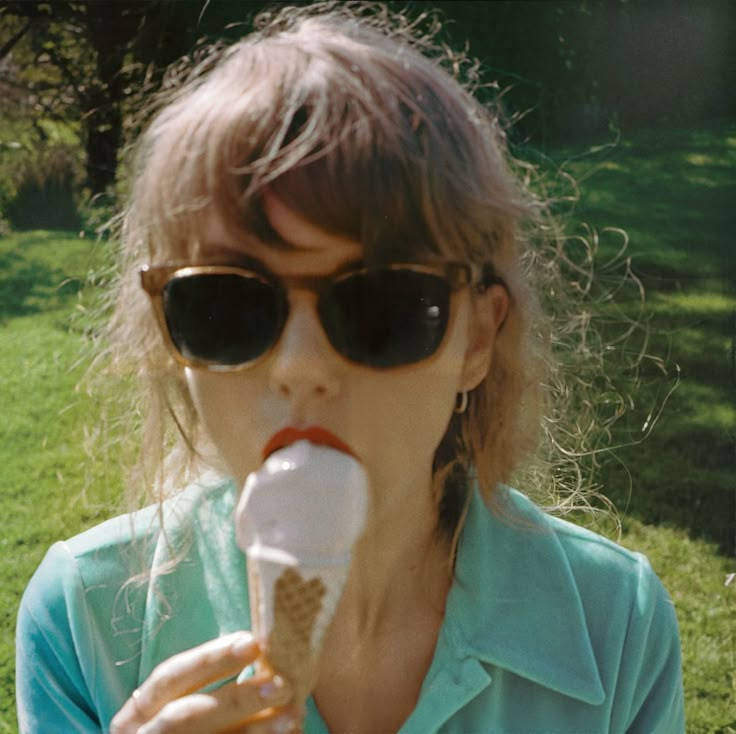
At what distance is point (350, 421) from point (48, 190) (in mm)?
2503

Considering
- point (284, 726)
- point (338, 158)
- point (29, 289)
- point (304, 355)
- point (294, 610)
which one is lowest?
point (29, 289)

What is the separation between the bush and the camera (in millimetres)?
2764

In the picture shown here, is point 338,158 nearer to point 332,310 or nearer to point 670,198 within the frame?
point 332,310

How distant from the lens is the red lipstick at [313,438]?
72 centimetres

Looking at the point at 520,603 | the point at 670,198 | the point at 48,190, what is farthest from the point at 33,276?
the point at 520,603

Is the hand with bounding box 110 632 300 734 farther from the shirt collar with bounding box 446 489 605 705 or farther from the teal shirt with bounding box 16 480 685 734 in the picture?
the shirt collar with bounding box 446 489 605 705

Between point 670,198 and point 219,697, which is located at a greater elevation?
point 219,697

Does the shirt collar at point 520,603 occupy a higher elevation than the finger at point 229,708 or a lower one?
lower

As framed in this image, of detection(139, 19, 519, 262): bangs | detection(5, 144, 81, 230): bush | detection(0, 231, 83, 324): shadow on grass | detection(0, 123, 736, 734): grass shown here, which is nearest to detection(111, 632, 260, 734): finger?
detection(139, 19, 519, 262): bangs

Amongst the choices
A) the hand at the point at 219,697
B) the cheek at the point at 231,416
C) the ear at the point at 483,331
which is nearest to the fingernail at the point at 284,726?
the hand at the point at 219,697

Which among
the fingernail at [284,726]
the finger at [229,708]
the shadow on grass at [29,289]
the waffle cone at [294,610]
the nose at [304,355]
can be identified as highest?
the nose at [304,355]

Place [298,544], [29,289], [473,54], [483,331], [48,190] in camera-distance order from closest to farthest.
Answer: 1. [298,544]
2. [483,331]
3. [473,54]
4. [48,190]
5. [29,289]

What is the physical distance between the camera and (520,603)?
39.6 inches

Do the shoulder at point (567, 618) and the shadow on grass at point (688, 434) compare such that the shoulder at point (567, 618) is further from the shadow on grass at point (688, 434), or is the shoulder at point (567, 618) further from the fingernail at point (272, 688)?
the shadow on grass at point (688, 434)
